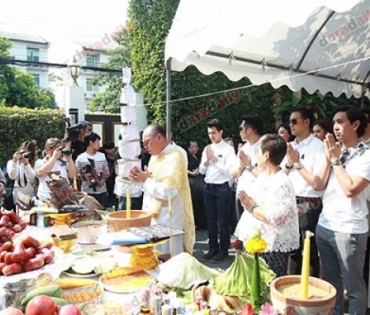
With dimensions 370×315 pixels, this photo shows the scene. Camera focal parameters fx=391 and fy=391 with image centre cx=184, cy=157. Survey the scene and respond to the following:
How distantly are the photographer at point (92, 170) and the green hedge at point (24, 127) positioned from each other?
5847mm

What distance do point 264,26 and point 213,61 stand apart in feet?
6.28

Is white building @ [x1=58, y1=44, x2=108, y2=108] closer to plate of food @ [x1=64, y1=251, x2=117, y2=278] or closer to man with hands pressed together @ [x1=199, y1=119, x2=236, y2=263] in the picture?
man with hands pressed together @ [x1=199, y1=119, x2=236, y2=263]

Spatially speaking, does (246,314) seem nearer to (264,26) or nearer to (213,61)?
(264,26)

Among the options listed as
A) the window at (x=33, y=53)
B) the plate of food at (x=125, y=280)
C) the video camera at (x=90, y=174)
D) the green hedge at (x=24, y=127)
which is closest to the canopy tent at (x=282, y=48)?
the video camera at (x=90, y=174)

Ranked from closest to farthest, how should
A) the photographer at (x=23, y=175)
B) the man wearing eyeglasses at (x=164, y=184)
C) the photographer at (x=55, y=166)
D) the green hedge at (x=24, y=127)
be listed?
the man wearing eyeglasses at (x=164, y=184) < the photographer at (x=55, y=166) < the photographer at (x=23, y=175) < the green hedge at (x=24, y=127)

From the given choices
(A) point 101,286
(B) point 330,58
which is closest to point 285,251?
(A) point 101,286

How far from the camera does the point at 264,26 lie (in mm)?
2529

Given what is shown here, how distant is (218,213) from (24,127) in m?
7.19

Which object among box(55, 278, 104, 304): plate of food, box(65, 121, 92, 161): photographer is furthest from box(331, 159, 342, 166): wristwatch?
box(65, 121, 92, 161): photographer

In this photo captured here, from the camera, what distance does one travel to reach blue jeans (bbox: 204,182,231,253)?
15.5ft

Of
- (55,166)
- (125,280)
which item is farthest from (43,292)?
(55,166)

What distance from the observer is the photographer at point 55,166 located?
164 inches

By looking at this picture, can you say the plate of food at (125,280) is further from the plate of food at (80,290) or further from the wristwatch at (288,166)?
the wristwatch at (288,166)

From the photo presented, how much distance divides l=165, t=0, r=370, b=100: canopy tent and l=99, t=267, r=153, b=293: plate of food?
176 centimetres
